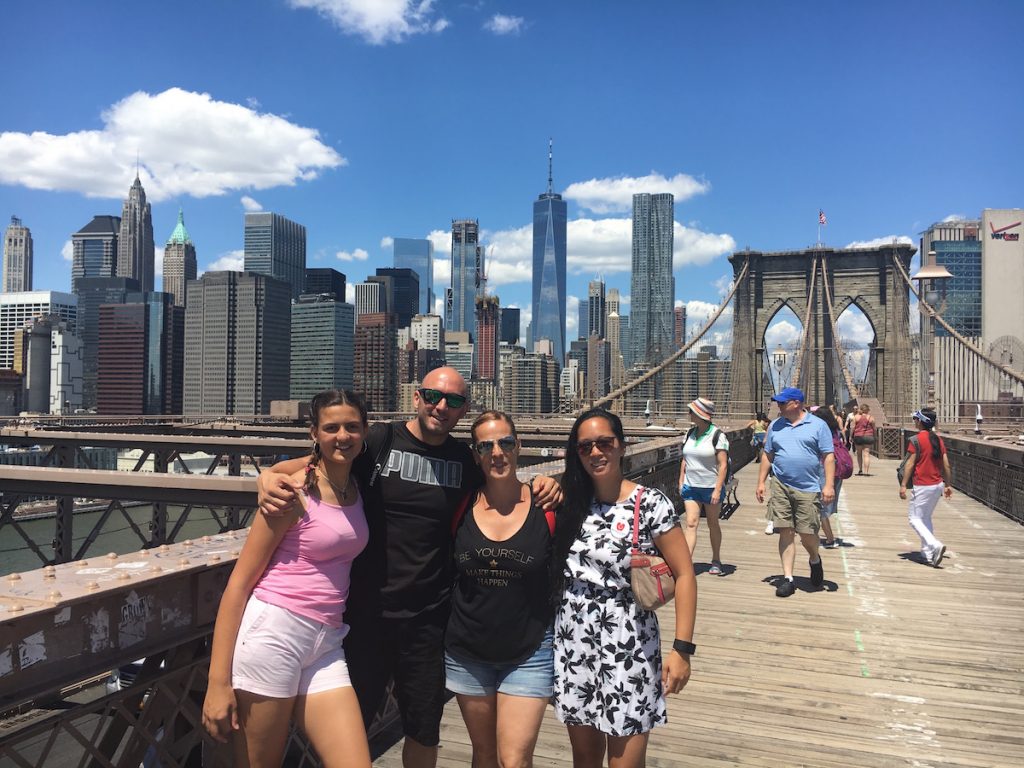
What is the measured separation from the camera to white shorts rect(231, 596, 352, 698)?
2305mm

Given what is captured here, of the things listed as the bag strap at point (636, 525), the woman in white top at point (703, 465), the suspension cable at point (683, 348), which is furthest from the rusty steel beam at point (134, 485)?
the suspension cable at point (683, 348)

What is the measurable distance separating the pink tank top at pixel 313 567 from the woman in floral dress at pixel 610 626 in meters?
0.77

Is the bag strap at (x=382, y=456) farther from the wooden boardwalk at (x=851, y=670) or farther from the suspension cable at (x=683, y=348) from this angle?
the suspension cable at (x=683, y=348)

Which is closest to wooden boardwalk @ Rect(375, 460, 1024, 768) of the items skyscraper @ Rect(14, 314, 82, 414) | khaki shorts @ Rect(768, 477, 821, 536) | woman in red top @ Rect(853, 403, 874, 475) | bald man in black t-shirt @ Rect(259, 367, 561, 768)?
khaki shorts @ Rect(768, 477, 821, 536)

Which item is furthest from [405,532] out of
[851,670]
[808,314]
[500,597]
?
[808,314]

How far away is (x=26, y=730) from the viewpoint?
74.0 inches

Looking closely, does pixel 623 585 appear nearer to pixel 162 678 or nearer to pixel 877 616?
pixel 162 678

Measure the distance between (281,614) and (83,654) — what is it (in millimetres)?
545

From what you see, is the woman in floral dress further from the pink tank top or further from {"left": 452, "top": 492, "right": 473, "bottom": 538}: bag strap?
→ the pink tank top

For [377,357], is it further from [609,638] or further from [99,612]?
[99,612]

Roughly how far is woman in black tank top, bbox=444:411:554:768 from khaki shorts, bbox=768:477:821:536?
4.46 metres

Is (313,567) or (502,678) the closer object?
(313,567)

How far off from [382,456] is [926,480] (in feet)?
23.0

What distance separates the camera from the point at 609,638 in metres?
2.68
